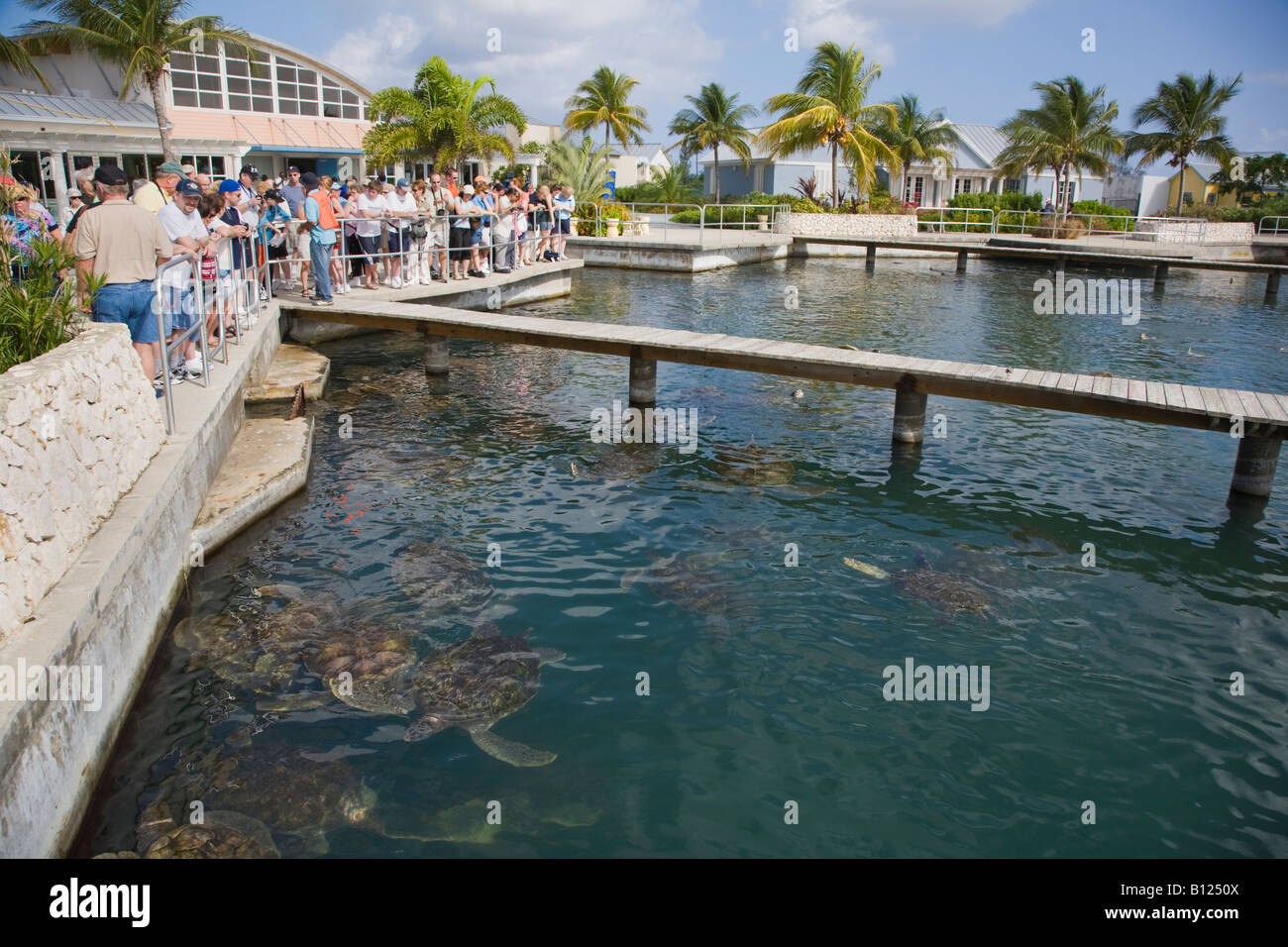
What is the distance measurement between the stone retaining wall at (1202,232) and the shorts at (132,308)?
1600 inches

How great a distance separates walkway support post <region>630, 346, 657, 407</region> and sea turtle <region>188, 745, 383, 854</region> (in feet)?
26.3

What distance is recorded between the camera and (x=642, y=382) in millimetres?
12711

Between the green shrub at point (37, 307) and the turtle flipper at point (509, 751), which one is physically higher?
the green shrub at point (37, 307)

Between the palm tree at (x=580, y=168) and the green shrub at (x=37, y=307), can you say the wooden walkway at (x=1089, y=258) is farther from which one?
the green shrub at (x=37, y=307)

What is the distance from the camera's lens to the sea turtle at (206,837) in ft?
15.0

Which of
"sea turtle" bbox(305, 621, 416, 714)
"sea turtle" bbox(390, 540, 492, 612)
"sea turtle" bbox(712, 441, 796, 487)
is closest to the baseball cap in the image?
"sea turtle" bbox(390, 540, 492, 612)

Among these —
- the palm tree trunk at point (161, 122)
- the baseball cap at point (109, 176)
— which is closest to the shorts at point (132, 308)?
the baseball cap at point (109, 176)

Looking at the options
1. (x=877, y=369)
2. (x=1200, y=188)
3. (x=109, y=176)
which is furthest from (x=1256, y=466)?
(x=1200, y=188)

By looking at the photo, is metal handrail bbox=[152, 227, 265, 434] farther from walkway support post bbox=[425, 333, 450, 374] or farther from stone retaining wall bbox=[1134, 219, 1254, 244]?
stone retaining wall bbox=[1134, 219, 1254, 244]

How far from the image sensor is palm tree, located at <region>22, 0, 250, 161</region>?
28.0 metres

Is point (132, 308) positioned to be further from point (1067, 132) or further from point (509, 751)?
point (1067, 132)

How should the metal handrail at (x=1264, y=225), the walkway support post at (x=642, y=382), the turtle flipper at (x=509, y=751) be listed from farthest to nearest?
the metal handrail at (x=1264, y=225)
the walkway support post at (x=642, y=382)
the turtle flipper at (x=509, y=751)
